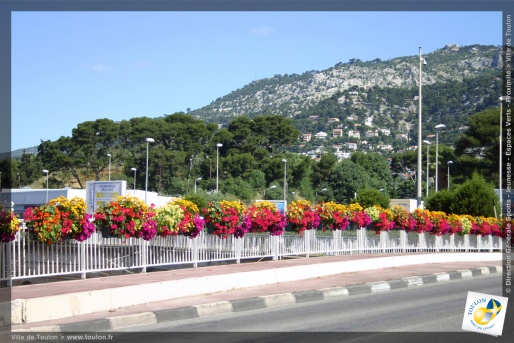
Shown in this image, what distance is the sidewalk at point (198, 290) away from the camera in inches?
422

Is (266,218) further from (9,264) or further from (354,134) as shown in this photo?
(354,134)

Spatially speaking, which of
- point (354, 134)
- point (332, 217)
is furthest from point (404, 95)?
point (332, 217)

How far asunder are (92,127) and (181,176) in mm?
11468

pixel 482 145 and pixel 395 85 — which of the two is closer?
pixel 482 145

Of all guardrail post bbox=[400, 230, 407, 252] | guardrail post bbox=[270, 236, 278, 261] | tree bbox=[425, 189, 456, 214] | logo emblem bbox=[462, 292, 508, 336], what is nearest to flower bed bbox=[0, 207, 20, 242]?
logo emblem bbox=[462, 292, 508, 336]

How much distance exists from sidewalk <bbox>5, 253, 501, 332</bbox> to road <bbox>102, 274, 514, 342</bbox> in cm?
37

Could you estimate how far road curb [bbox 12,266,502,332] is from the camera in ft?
34.1

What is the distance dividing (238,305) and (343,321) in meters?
2.26

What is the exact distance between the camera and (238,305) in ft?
42.8

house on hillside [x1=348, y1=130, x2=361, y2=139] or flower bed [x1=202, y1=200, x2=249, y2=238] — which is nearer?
flower bed [x1=202, y1=200, x2=249, y2=238]

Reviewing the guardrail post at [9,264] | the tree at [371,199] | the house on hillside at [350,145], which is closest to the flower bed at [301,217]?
the guardrail post at [9,264]

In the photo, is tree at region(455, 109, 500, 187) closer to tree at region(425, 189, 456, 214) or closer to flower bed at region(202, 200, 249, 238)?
tree at region(425, 189, 456, 214)

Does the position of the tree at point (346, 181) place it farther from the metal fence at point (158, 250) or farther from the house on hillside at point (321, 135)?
the house on hillside at point (321, 135)

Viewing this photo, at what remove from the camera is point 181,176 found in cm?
8031
